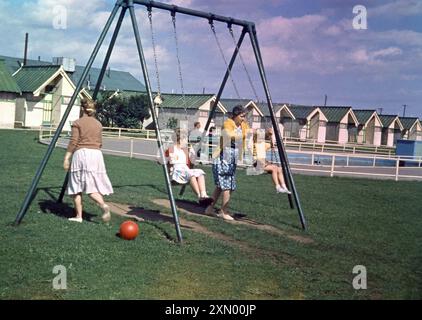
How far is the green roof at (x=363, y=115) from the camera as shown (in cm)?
6877

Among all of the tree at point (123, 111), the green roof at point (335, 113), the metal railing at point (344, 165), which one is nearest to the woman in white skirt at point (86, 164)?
the metal railing at point (344, 165)

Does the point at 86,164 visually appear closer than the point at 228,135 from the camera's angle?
Yes

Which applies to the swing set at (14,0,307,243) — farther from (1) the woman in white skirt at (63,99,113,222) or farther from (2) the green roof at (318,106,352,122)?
(2) the green roof at (318,106,352,122)

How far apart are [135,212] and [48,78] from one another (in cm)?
4273

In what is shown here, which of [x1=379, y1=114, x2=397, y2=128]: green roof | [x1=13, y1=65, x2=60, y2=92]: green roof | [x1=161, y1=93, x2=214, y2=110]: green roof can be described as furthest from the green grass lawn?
[x1=379, y1=114, x2=397, y2=128]: green roof

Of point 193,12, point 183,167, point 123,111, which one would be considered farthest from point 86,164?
point 123,111

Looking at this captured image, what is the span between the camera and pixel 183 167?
32.4 ft

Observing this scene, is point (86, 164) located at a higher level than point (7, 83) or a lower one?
lower

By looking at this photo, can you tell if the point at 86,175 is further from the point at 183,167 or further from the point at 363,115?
the point at 363,115

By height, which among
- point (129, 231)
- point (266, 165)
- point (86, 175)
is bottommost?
point (129, 231)

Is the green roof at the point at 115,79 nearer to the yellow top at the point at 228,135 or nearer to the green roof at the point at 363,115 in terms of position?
the green roof at the point at 363,115

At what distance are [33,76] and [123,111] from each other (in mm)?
9494

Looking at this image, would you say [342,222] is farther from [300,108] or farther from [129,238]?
[300,108]
